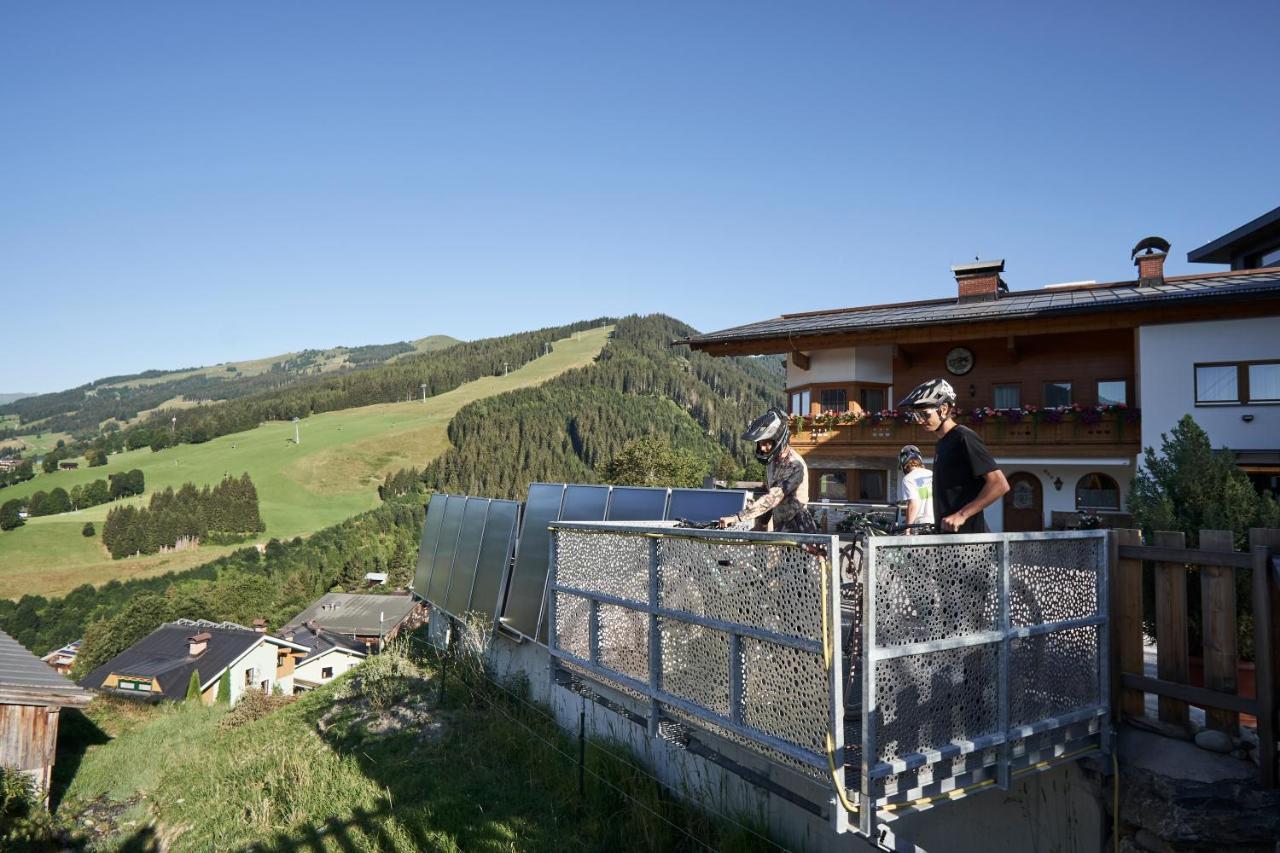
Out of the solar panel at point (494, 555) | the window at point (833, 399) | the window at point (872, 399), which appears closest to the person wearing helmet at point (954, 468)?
the solar panel at point (494, 555)

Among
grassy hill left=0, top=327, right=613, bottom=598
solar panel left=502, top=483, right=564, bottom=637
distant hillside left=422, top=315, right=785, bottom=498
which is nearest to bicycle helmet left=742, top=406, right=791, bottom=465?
solar panel left=502, top=483, right=564, bottom=637

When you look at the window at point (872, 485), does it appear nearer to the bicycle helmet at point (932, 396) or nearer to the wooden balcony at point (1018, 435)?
the wooden balcony at point (1018, 435)

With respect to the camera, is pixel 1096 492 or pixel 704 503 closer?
pixel 704 503

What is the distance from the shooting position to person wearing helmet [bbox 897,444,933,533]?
7605mm

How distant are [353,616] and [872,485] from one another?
68162 millimetres

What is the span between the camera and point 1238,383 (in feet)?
63.2

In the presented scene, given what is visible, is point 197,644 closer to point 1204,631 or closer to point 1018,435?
Answer: point 1018,435

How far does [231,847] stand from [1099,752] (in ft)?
30.2

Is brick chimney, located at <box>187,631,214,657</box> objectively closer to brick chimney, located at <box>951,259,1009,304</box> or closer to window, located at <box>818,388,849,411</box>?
window, located at <box>818,388,849,411</box>

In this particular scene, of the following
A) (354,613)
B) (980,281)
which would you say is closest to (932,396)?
(980,281)

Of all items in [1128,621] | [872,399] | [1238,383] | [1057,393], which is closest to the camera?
[1128,621]

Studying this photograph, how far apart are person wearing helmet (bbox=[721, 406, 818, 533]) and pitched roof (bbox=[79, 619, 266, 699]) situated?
1991 inches

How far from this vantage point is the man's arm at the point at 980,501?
480cm

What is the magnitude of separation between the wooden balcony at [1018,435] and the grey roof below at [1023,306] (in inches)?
108
